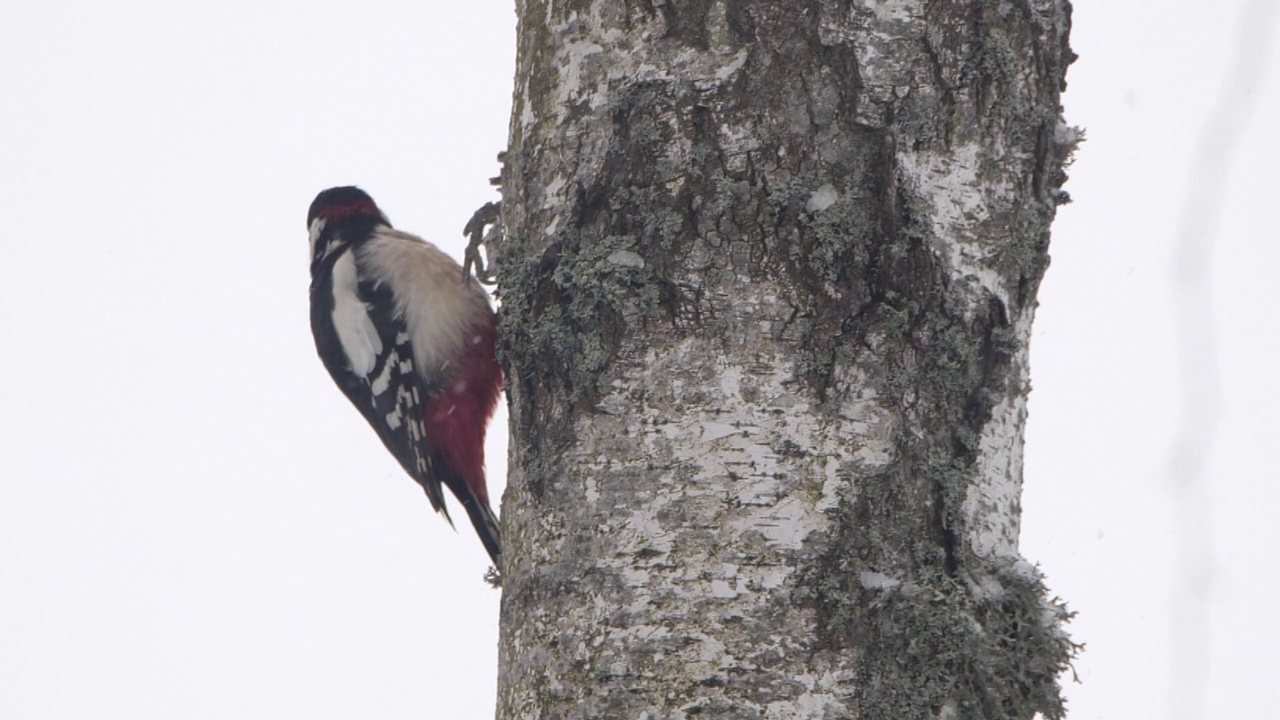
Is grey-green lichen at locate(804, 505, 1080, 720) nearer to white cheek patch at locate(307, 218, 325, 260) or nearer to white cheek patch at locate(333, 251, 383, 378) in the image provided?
white cheek patch at locate(333, 251, 383, 378)

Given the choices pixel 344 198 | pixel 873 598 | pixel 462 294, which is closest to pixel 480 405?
pixel 462 294

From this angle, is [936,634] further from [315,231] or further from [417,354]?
[315,231]

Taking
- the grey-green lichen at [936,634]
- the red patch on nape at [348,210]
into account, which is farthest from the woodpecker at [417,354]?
the grey-green lichen at [936,634]

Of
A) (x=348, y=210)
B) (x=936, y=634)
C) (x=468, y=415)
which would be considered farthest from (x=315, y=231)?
(x=936, y=634)

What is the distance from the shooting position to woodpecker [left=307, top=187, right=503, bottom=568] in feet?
11.2

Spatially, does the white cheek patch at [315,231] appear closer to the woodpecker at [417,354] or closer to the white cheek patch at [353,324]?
the woodpecker at [417,354]

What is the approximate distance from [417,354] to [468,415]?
0.75ft

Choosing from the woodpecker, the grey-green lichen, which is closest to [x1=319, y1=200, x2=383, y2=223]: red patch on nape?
the woodpecker

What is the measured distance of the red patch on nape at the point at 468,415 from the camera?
11.4ft

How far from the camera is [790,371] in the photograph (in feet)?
4.42

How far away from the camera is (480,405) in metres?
3.54

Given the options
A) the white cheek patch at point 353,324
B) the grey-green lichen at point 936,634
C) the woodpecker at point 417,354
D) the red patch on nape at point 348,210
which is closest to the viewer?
the grey-green lichen at point 936,634

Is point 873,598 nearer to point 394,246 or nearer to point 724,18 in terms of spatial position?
point 724,18

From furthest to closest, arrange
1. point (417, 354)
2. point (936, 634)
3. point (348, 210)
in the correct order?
point (348, 210)
point (417, 354)
point (936, 634)
